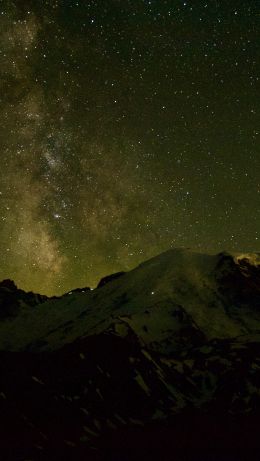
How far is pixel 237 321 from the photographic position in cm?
12700

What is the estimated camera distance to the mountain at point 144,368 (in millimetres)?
86000

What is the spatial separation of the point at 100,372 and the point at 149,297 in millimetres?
27437

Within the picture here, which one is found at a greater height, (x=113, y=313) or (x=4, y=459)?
(x=113, y=313)

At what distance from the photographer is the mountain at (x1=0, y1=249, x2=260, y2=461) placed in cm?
8600

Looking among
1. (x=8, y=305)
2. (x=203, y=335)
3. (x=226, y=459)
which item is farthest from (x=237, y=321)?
(x=8, y=305)

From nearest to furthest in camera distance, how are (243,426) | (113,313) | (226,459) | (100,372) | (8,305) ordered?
(226,459) → (243,426) → (100,372) → (113,313) → (8,305)

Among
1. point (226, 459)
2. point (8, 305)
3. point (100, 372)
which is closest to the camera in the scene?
point (226, 459)

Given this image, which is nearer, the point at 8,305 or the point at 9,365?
the point at 9,365

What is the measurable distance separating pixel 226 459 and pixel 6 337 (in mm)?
83291

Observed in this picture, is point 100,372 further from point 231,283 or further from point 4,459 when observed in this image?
point 231,283

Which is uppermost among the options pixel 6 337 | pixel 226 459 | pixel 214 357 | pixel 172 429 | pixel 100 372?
pixel 6 337

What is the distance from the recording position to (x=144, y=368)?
367 ft

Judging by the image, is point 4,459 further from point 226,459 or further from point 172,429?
point 226,459

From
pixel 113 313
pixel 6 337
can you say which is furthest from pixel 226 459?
pixel 6 337
